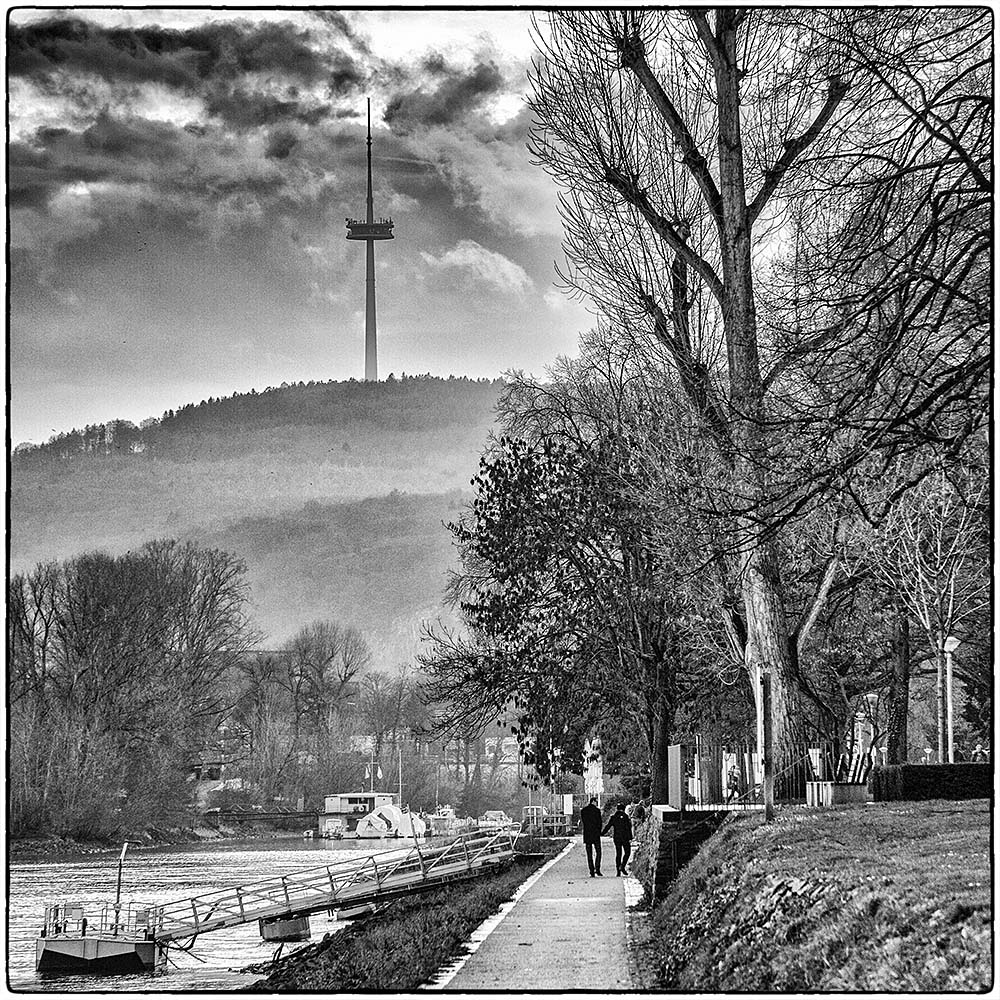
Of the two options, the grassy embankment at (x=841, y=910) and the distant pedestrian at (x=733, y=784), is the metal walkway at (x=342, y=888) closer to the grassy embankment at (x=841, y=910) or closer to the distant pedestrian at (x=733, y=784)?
the distant pedestrian at (x=733, y=784)

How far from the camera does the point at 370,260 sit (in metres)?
24.7

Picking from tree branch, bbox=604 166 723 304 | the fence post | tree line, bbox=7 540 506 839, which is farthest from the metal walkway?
tree branch, bbox=604 166 723 304

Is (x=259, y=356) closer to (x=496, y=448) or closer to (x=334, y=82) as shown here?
(x=496, y=448)

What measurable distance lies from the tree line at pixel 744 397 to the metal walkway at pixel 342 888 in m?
2.43

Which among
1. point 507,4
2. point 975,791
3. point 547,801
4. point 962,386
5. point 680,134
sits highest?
point 680,134

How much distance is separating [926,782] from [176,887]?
1398 cm

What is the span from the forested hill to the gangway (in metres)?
4.19

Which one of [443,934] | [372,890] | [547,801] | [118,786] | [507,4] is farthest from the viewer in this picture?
[547,801]

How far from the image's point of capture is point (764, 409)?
1048cm

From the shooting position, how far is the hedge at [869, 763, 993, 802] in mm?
11180

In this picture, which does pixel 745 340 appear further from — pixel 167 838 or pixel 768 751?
pixel 167 838

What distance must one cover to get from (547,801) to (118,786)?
912cm

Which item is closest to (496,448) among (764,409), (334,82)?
(334,82)

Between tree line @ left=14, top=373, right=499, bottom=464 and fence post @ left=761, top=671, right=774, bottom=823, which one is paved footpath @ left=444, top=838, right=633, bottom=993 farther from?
tree line @ left=14, top=373, right=499, bottom=464
